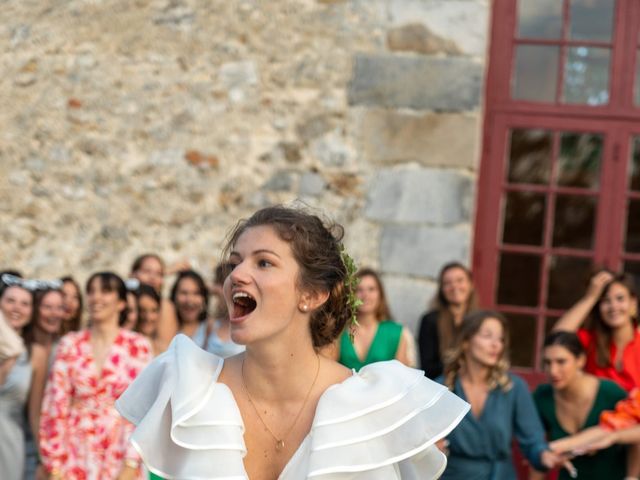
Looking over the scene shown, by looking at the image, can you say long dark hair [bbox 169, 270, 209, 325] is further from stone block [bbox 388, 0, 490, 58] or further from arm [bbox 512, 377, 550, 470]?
stone block [bbox 388, 0, 490, 58]

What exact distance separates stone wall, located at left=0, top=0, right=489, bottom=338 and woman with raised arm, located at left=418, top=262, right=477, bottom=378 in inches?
20.8

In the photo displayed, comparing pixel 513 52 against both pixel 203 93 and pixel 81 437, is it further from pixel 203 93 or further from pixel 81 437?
pixel 81 437

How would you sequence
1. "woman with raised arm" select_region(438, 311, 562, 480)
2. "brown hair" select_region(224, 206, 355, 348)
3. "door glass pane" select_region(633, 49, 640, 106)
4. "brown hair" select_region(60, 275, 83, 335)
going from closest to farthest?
"brown hair" select_region(224, 206, 355, 348), "woman with raised arm" select_region(438, 311, 562, 480), "brown hair" select_region(60, 275, 83, 335), "door glass pane" select_region(633, 49, 640, 106)

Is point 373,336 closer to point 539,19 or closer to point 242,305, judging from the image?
point 539,19

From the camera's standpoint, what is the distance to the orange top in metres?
5.71

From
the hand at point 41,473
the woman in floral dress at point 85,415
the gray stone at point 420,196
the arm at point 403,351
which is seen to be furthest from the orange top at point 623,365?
the hand at point 41,473

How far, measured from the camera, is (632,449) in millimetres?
5277

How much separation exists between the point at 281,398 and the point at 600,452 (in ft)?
9.67

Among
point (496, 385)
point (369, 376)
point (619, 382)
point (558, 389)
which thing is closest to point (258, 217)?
point (369, 376)

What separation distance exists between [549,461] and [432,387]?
247cm

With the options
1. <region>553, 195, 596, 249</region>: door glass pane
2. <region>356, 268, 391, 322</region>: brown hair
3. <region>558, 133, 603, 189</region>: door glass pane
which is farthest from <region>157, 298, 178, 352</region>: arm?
<region>558, 133, 603, 189</region>: door glass pane

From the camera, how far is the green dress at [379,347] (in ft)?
19.2

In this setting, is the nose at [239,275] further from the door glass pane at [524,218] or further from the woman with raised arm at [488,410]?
the door glass pane at [524,218]

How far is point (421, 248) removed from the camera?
676 cm
